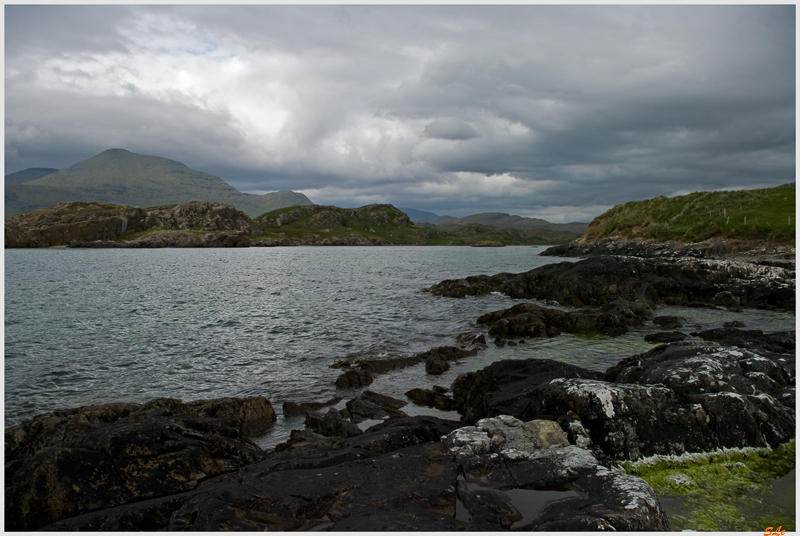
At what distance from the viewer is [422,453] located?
31.9ft

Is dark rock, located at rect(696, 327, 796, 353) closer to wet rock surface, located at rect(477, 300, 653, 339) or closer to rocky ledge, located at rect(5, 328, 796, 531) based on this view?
rocky ledge, located at rect(5, 328, 796, 531)

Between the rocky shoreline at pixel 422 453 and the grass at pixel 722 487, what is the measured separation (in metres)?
0.31

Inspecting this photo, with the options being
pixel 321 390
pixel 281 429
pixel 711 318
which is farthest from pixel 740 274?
pixel 281 429

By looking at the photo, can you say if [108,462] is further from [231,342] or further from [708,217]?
[708,217]

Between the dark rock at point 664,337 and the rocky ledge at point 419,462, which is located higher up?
the rocky ledge at point 419,462

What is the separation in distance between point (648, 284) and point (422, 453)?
39495 millimetres

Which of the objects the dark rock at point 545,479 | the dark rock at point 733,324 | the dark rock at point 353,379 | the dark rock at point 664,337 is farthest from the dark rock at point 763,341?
the dark rock at point 353,379

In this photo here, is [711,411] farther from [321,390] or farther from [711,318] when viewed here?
[711,318]

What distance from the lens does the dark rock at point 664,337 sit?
80.8 ft

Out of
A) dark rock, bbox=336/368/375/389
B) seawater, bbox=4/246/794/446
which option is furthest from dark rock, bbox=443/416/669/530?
dark rock, bbox=336/368/375/389

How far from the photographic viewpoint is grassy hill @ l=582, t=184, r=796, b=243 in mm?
78875

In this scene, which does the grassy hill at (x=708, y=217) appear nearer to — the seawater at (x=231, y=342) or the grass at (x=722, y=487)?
the seawater at (x=231, y=342)

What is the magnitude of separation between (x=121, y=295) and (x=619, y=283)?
53.8 metres

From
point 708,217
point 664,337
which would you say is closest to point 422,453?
point 664,337
